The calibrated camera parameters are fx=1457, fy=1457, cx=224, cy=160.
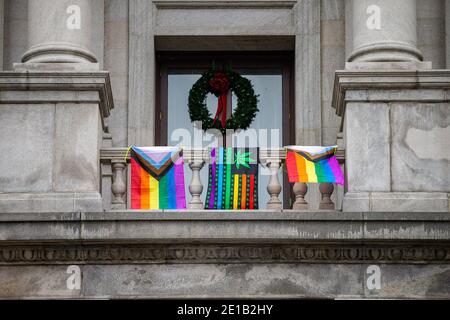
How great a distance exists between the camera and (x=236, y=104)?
82.9 ft

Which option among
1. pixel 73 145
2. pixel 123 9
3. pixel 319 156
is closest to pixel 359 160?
pixel 319 156

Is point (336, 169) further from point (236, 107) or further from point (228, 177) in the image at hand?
point (236, 107)

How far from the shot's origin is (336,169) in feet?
70.5

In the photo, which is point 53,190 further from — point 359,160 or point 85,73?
point 359,160

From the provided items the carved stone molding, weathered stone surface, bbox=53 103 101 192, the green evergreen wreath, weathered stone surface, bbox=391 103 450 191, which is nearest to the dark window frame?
the green evergreen wreath

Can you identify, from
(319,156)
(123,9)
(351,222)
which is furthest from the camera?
(123,9)

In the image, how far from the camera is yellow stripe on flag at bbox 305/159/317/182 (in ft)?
69.7

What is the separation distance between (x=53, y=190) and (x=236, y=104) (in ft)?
17.4

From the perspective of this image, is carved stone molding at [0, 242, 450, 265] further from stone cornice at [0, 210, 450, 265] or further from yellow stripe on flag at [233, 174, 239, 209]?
yellow stripe on flag at [233, 174, 239, 209]

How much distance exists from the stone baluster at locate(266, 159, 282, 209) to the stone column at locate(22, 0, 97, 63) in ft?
10.8

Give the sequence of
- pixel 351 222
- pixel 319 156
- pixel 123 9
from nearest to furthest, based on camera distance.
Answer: pixel 351 222
pixel 319 156
pixel 123 9

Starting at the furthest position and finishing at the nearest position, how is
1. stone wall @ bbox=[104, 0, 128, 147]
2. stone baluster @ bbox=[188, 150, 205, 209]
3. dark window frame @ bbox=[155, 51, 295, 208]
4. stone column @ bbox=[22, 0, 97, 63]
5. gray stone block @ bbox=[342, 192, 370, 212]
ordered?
dark window frame @ bbox=[155, 51, 295, 208]
stone wall @ bbox=[104, 0, 128, 147]
stone column @ bbox=[22, 0, 97, 63]
stone baluster @ bbox=[188, 150, 205, 209]
gray stone block @ bbox=[342, 192, 370, 212]

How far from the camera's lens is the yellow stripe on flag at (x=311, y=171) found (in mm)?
21234
